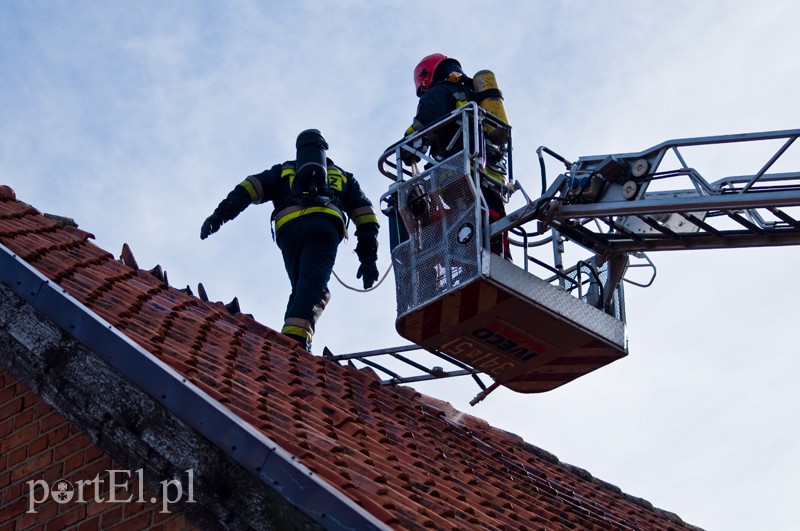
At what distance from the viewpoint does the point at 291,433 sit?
17.1 ft

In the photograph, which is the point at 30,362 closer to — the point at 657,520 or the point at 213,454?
the point at 213,454

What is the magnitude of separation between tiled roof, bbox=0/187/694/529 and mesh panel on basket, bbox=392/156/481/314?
108 centimetres

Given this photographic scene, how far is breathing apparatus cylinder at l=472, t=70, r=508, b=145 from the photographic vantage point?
1043cm

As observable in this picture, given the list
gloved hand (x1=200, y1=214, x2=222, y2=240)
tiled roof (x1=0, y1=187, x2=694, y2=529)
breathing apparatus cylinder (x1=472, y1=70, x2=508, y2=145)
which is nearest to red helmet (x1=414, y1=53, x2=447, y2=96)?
breathing apparatus cylinder (x1=472, y1=70, x2=508, y2=145)

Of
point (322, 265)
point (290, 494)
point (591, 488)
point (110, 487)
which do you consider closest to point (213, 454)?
point (290, 494)

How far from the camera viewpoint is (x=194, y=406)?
4.75 meters

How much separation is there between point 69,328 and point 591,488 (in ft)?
15.5

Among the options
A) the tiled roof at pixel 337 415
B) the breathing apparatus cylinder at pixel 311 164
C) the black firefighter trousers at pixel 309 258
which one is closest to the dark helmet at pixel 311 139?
the breathing apparatus cylinder at pixel 311 164

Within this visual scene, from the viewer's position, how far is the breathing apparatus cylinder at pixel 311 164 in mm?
10102

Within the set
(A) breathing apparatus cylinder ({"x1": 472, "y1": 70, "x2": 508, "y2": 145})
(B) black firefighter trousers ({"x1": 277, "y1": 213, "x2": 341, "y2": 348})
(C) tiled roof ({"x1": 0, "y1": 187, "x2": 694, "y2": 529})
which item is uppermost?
(A) breathing apparatus cylinder ({"x1": 472, "y1": 70, "x2": 508, "y2": 145})

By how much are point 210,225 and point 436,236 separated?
1773 mm

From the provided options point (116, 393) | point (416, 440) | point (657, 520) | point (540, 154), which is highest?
point (540, 154)

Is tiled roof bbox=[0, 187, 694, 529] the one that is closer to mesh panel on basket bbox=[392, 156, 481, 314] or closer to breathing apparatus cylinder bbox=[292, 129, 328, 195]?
mesh panel on basket bbox=[392, 156, 481, 314]

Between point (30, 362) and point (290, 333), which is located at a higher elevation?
point (290, 333)
